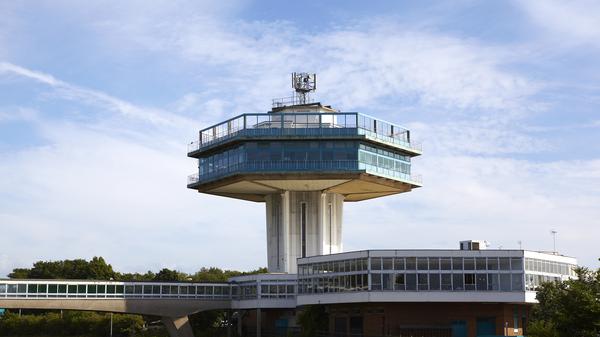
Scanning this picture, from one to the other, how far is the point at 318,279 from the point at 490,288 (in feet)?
53.6

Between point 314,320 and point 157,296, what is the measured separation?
55.9 ft

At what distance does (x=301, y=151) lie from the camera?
89.6 meters

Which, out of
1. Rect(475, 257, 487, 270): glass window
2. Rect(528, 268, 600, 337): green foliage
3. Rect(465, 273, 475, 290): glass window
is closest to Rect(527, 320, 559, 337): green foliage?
Rect(528, 268, 600, 337): green foliage

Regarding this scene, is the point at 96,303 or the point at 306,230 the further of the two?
the point at 306,230

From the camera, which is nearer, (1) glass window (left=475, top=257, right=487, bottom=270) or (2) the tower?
(1) glass window (left=475, top=257, right=487, bottom=270)

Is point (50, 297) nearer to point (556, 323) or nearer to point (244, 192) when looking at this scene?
point (244, 192)

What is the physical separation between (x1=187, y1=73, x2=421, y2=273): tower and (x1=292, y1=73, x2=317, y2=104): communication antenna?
0.36 ft

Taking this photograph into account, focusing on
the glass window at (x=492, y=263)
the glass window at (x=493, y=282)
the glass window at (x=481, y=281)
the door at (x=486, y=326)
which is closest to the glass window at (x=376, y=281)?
the glass window at (x=481, y=281)

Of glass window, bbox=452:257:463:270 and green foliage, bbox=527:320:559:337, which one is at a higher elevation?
glass window, bbox=452:257:463:270

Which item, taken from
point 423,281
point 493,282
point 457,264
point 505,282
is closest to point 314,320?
point 423,281

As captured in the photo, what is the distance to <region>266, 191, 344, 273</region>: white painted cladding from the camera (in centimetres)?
9475

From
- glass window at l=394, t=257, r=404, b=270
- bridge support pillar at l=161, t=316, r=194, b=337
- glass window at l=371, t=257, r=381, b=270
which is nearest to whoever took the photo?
glass window at l=394, t=257, r=404, b=270

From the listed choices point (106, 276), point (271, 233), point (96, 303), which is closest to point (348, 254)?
point (271, 233)

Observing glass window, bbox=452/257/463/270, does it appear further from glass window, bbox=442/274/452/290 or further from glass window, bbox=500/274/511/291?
glass window, bbox=500/274/511/291
